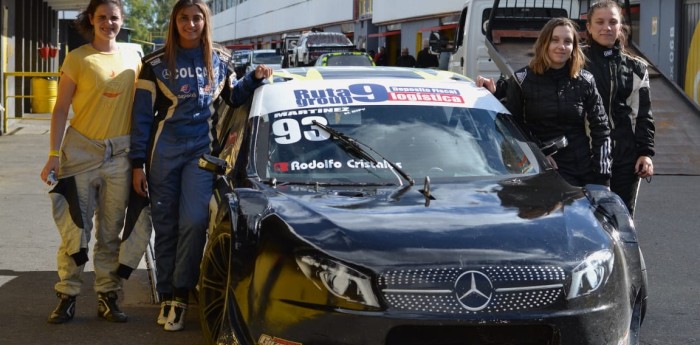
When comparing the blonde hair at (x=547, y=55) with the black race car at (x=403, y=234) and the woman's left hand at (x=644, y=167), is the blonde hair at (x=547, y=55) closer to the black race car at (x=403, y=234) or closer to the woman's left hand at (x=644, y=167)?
the black race car at (x=403, y=234)

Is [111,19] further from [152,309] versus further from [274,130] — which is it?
[152,309]

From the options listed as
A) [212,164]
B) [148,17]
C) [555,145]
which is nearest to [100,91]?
[212,164]

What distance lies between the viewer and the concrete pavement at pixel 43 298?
588 cm

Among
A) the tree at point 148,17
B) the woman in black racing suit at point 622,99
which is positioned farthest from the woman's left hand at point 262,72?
the tree at point 148,17

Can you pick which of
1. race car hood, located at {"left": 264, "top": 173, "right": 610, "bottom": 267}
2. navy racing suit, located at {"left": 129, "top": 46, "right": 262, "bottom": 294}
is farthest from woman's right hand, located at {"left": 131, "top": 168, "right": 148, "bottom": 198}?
race car hood, located at {"left": 264, "top": 173, "right": 610, "bottom": 267}

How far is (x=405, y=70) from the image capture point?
6418 millimetres

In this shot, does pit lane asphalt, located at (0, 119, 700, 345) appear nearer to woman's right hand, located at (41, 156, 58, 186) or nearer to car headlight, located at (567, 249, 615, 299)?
woman's right hand, located at (41, 156, 58, 186)

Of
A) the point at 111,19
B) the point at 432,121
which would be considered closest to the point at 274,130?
the point at 432,121

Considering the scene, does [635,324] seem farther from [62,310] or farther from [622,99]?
[62,310]

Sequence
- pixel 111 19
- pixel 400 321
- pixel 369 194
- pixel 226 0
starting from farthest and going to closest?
pixel 226 0 < pixel 111 19 < pixel 369 194 < pixel 400 321

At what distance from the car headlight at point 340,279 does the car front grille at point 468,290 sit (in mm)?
62

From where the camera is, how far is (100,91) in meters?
6.01

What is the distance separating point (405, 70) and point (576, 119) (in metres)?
1.02

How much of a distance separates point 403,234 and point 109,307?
2540 millimetres
